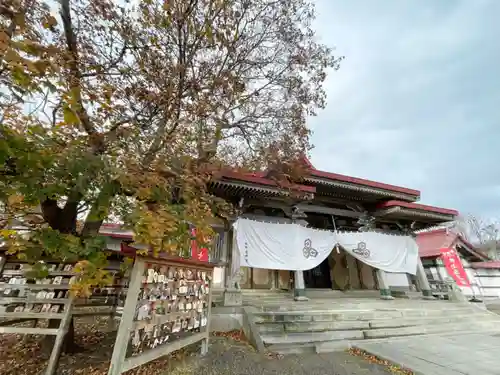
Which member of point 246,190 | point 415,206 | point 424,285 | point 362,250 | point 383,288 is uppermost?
point 415,206

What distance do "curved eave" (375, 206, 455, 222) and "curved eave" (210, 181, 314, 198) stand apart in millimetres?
3491

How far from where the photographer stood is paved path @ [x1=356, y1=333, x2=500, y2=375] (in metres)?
3.78

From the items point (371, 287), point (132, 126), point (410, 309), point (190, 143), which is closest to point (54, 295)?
point (132, 126)

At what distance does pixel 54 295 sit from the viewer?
314 cm

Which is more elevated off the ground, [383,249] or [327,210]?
[327,210]

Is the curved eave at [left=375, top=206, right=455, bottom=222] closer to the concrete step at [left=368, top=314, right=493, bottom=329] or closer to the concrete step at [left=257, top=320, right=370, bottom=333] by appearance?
the concrete step at [left=368, top=314, right=493, bottom=329]

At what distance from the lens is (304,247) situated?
718 centimetres

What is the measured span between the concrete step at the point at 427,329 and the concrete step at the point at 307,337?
43 centimetres

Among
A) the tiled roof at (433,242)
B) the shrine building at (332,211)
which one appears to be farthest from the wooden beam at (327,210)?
the tiled roof at (433,242)

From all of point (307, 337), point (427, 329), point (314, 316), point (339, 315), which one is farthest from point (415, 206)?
point (307, 337)

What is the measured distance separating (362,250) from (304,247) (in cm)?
223

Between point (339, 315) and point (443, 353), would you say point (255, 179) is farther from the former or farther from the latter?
point (443, 353)

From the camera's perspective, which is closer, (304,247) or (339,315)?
(339,315)

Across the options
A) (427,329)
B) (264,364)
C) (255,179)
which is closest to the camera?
(264,364)
